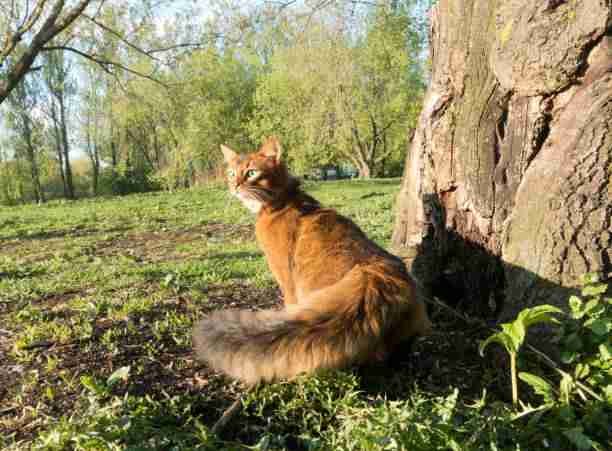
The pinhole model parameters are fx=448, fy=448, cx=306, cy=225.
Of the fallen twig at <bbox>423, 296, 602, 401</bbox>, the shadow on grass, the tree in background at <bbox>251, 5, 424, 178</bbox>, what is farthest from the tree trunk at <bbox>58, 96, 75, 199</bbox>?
the fallen twig at <bbox>423, 296, 602, 401</bbox>

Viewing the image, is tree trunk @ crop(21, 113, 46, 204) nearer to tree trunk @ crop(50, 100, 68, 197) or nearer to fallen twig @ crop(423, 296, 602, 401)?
tree trunk @ crop(50, 100, 68, 197)

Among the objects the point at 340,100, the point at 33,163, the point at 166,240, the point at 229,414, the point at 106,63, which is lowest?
the point at 166,240

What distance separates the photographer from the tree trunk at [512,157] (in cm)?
245

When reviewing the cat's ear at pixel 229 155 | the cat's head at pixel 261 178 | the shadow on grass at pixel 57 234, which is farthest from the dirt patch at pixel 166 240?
the cat's head at pixel 261 178

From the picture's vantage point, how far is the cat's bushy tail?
6.75ft

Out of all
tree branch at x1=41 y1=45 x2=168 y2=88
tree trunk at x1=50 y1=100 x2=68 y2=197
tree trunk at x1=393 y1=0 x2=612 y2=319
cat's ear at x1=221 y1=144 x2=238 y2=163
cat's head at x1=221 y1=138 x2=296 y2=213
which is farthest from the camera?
tree trunk at x1=50 y1=100 x2=68 y2=197

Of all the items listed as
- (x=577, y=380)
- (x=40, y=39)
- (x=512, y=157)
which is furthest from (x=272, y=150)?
(x=40, y=39)

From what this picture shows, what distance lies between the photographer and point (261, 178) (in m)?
3.67

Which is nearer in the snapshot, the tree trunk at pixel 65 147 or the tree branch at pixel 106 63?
the tree branch at pixel 106 63

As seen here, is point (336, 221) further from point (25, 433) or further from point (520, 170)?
point (25, 433)

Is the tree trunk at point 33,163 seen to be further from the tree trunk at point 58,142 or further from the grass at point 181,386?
the grass at point 181,386

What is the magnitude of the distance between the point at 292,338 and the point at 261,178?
1831 mm

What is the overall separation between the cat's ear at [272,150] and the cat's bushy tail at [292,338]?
5.87 feet

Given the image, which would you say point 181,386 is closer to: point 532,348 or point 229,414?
point 229,414
